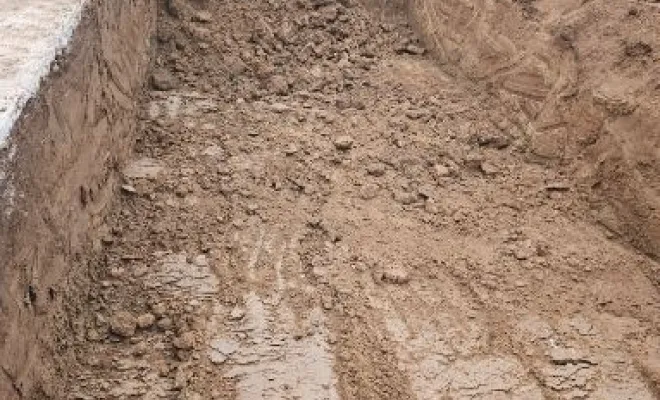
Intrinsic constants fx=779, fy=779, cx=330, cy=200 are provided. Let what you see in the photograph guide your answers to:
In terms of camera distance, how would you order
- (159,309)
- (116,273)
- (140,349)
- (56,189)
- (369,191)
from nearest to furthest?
(56,189)
(140,349)
(159,309)
(116,273)
(369,191)

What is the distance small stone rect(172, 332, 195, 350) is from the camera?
247cm

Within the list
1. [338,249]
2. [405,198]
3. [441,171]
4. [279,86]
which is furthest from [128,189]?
[441,171]

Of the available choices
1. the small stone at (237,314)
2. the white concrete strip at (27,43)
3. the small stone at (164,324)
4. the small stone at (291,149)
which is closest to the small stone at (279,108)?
the small stone at (291,149)

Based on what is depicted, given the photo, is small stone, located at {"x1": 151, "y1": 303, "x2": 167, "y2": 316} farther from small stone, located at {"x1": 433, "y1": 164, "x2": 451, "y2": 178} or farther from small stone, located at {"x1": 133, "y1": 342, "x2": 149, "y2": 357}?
small stone, located at {"x1": 433, "y1": 164, "x2": 451, "y2": 178}

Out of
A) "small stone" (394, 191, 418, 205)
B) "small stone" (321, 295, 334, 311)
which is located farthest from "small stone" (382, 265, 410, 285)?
"small stone" (394, 191, 418, 205)

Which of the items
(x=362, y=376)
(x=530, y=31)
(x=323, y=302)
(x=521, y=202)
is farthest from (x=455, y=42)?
(x=362, y=376)

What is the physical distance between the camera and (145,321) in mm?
2539

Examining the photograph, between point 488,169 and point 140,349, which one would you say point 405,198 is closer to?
point 488,169

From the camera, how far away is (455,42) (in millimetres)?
3748

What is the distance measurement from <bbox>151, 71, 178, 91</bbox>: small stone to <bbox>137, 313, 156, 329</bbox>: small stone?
138 cm

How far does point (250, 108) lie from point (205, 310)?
123 centimetres

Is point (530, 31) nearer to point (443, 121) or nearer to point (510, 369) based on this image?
point (443, 121)

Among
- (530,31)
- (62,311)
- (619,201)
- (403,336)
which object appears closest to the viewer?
(62,311)

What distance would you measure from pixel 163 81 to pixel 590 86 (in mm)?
1869
